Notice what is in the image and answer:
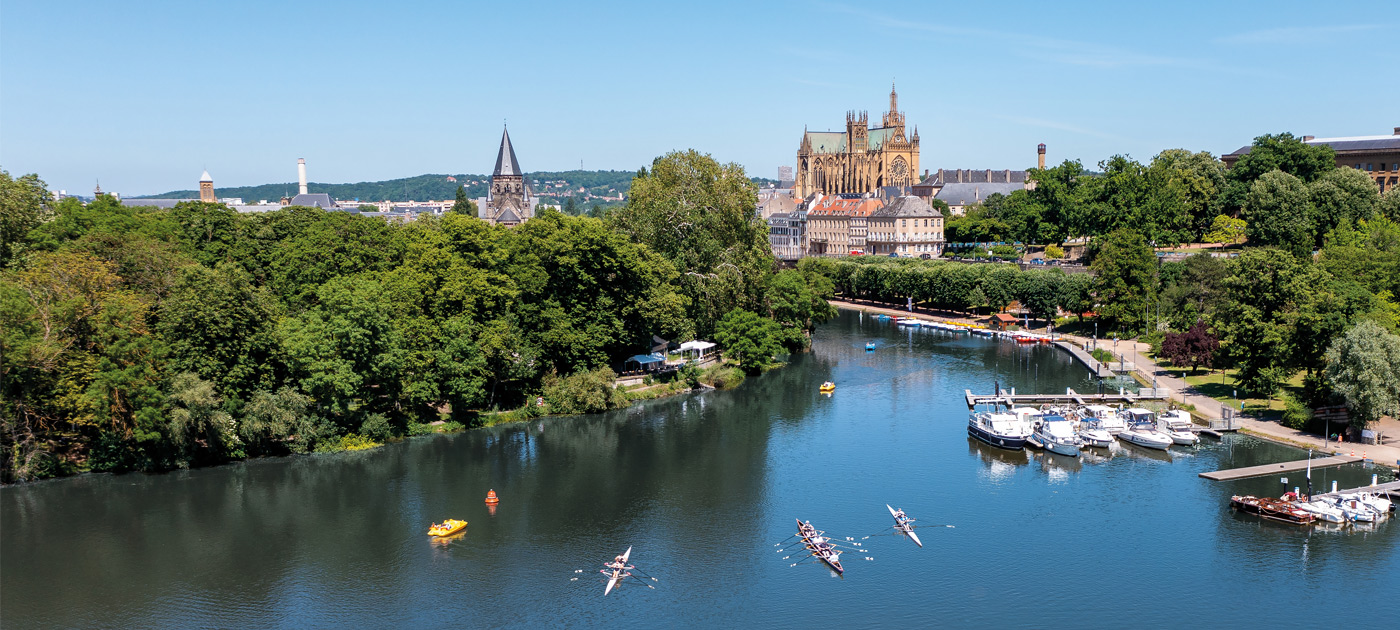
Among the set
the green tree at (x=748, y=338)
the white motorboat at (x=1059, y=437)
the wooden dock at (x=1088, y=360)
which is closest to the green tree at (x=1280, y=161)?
the wooden dock at (x=1088, y=360)

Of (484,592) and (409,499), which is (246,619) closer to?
(484,592)

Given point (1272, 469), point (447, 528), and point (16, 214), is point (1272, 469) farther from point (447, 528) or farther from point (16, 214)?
point (16, 214)

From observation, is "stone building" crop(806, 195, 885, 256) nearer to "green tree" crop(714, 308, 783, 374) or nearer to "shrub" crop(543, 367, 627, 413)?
"green tree" crop(714, 308, 783, 374)

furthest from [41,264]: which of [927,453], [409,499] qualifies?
[927,453]

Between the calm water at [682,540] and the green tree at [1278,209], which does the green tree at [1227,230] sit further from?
the calm water at [682,540]

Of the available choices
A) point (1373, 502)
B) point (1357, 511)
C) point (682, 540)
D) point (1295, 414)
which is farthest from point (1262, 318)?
point (682, 540)

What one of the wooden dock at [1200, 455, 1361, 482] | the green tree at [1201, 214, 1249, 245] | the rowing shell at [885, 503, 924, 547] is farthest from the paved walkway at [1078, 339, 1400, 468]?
the green tree at [1201, 214, 1249, 245]
